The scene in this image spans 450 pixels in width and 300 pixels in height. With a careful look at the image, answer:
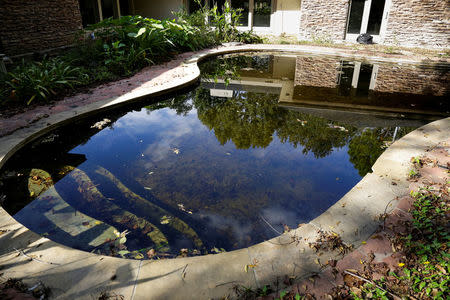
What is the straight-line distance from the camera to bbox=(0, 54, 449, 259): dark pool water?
2.51 m

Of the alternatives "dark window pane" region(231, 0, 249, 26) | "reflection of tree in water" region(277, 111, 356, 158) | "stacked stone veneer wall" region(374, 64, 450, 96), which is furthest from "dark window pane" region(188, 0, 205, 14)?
"reflection of tree in water" region(277, 111, 356, 158)

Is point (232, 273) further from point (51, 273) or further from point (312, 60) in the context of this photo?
point (312, 60)

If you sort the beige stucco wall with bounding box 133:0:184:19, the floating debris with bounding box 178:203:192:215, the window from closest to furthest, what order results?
1. the floating debris with bounding box 178:203:192:215
2. the window
3. the beige stucco wall with bounding box 133:0:184:19

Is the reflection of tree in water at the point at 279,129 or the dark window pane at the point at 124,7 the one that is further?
the dark window pane at the point at 124,7

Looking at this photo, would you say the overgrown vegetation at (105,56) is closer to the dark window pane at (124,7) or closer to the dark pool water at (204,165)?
the dark pool water at (204,165)

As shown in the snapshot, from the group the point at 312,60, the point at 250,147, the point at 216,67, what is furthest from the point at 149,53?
the point at 250,147

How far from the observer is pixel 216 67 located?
845 cm

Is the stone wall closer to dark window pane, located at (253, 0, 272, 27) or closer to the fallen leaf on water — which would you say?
dark window pane, located at (253, 0, 272, 27)

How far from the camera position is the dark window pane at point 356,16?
39.4 ft

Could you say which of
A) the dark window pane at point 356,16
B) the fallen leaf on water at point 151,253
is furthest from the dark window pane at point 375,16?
the fallen leaf on water at point 151,253

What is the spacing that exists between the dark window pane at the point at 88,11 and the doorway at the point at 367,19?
11095 mm

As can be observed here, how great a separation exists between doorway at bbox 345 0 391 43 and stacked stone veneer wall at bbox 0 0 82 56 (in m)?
10.9

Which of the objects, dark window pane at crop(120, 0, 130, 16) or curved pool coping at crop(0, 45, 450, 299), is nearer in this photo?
curved pool coping at crop(0, 45, 450, 299)

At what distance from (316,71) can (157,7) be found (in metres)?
11.5
